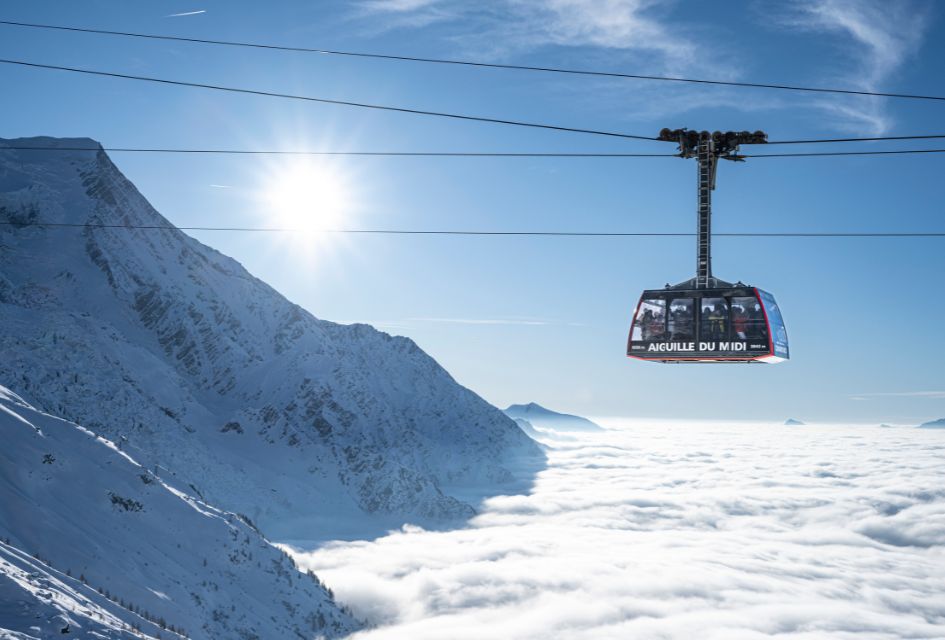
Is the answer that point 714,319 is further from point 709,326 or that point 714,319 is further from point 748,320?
point 748,320

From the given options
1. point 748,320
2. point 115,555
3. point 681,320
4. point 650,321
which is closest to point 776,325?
point 748,320

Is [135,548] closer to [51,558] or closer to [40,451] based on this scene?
[40,451]

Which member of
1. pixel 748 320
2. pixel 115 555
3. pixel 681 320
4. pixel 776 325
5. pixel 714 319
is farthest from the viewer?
pixel 115 555

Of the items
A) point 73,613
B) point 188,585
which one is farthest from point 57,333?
point 73,613

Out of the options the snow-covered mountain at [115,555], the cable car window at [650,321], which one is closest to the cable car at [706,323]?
the cable car window at [650,321]

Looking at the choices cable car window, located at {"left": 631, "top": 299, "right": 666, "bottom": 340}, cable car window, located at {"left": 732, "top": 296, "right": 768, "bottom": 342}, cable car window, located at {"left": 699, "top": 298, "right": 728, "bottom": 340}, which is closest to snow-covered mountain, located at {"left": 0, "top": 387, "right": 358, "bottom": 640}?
cable car window, located at {"left": 631, "top": 299, "right": 666, "bottom": 340}

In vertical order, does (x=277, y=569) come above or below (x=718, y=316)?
below
